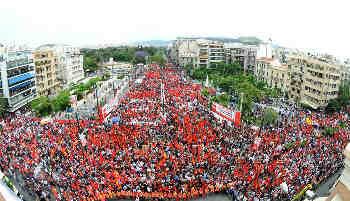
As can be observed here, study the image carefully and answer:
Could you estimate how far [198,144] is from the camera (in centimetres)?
2128

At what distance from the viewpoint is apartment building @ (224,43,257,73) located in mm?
68312

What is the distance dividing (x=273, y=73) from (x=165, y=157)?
3684 cm

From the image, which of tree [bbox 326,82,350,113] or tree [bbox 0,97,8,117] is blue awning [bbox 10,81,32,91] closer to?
tree [bbox 0,97,8,117]

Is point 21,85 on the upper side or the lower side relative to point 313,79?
lower

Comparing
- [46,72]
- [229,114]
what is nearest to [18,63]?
[46,72]

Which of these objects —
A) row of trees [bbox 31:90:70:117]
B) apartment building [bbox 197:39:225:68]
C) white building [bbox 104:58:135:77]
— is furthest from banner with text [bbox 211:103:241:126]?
white building [bbox 104:58:135:77]

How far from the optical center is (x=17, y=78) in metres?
38.9

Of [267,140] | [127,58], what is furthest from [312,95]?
[127,58]

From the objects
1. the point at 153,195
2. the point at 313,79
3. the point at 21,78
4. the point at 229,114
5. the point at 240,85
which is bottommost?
the point at 153,195

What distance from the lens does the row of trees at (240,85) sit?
113 feet

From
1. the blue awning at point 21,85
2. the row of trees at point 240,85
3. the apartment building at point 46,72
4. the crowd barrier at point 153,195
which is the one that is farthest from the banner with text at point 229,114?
the apartment building at point 46,72

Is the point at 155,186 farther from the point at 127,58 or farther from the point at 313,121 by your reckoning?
the point at 127,58

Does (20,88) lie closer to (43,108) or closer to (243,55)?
(43,108)

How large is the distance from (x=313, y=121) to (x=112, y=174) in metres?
20.2
